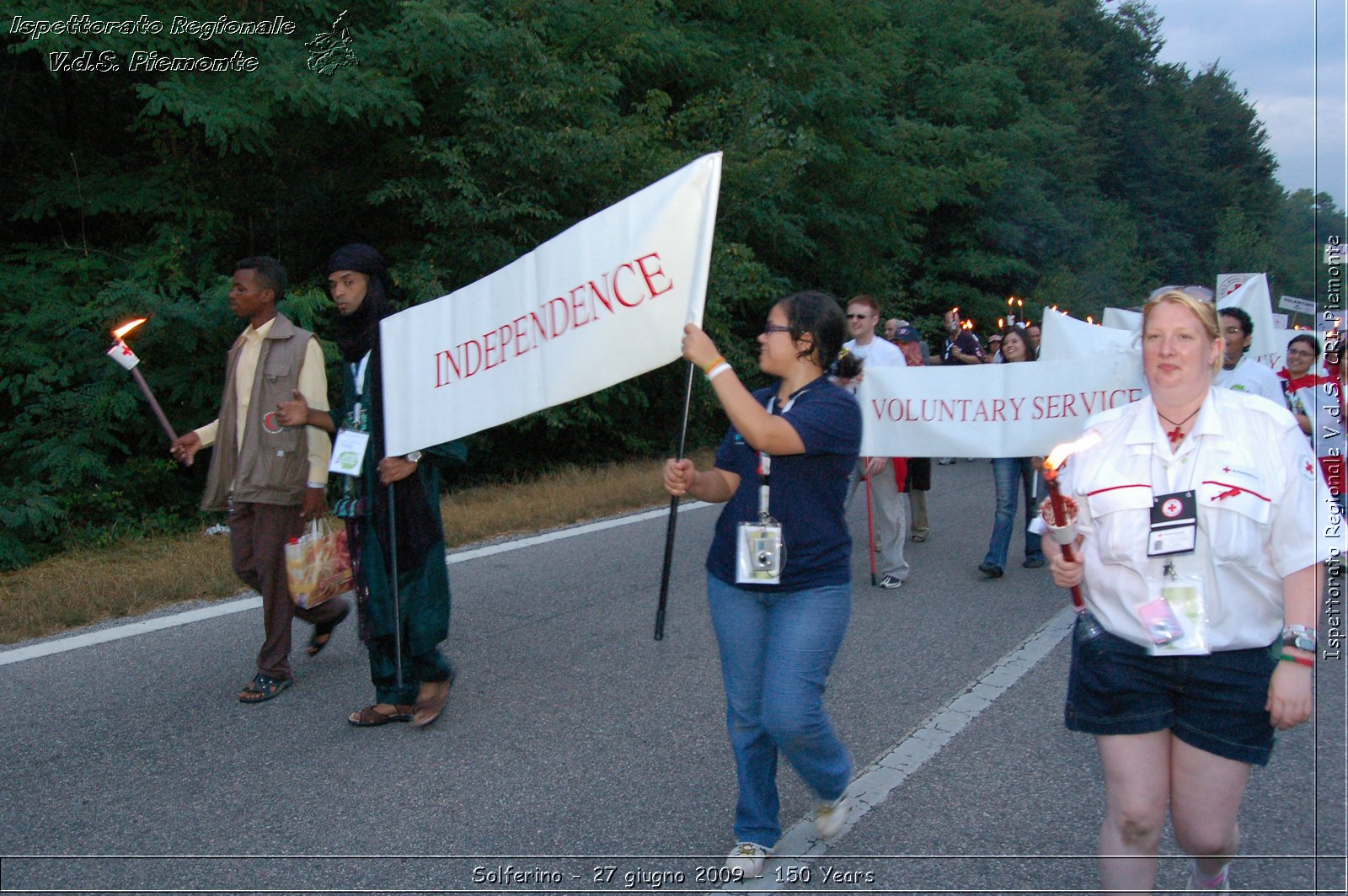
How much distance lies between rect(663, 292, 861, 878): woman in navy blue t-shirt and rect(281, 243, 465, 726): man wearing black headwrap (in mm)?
1615

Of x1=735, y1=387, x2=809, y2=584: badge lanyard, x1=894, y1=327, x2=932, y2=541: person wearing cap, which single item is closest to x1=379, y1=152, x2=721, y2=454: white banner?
x1=735, y1=387, x2=809, y2=584: badge lanyard

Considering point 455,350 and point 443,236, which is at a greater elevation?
point 443,236

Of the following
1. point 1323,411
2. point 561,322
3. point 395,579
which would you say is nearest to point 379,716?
point 395,579

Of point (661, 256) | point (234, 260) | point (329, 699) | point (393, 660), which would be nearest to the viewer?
point (661, 256)

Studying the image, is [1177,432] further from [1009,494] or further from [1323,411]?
[1323,411]

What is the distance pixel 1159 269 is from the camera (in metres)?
50.4

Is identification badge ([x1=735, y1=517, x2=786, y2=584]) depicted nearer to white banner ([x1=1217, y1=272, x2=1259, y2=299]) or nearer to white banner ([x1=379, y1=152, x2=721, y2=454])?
white banner ([x1=379, y1=152, x2=721, y2=454])

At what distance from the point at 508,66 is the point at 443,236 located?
221 cm

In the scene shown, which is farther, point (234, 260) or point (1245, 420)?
point (234, 260)

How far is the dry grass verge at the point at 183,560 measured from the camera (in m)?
6.42

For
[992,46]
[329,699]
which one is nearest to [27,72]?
[329,699]

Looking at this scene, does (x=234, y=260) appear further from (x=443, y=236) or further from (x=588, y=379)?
(x=588, y=379)

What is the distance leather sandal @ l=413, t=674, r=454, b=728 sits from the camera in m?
4.63

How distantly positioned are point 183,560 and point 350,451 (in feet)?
13.9
